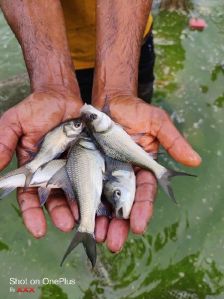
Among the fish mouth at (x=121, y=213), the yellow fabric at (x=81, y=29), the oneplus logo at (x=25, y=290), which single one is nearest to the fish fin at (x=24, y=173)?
the fish mouth at (x=121, y=213)

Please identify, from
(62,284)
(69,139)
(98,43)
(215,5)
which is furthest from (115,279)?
(215,5)

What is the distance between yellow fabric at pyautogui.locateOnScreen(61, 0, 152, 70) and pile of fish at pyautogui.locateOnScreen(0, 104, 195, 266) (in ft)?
3.30

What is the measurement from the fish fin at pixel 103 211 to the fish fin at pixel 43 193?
0.96 ft

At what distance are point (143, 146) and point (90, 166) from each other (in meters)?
0.35

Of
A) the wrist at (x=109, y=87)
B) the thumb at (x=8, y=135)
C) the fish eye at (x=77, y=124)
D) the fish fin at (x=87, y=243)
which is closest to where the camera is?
the fish fin at (x=87, y=243)

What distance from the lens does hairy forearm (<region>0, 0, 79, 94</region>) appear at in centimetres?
297

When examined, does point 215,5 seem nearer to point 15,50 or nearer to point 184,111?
point 184,111

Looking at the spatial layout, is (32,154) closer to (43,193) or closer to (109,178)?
(43,193)

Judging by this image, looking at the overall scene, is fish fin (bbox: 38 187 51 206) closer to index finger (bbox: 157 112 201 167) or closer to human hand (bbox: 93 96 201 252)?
human hand (bbox: 93 96 201 252)

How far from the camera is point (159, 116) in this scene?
2.61 meters

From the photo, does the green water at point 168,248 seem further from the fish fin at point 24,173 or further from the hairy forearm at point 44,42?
the hairy forearm at point 44,42

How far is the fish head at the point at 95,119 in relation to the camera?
2.55 m

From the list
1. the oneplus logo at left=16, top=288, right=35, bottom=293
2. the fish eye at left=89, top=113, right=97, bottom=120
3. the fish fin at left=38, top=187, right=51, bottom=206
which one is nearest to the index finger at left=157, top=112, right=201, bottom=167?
the fish eye at left=89, top=113, right=97, bottom=120

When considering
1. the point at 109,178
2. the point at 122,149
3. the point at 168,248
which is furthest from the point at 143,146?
the point at 168,248
